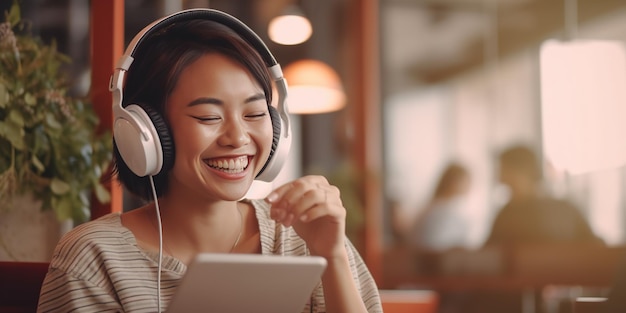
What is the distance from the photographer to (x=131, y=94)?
137cm

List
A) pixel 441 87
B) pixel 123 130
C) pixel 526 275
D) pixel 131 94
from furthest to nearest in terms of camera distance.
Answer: pixel 441 87 < pixel 526 275 < pixel 131 94 < pixel 123 130

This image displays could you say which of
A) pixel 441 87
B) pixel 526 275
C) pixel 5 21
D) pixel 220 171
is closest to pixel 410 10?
pixel 441 87

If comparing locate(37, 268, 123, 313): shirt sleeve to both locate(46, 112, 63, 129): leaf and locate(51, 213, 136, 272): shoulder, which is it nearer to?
locate(51, 213, 136, 272): shoulder

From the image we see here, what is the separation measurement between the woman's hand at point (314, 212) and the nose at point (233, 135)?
133mm

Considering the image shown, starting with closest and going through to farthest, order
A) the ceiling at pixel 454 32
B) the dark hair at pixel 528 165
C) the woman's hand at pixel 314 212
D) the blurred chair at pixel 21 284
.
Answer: the woman's hand at pixel 314 212 → the blurred chair at pixel 21 284 → the dark hair at pixel 528 165 → the ceiling at pixel 454 32

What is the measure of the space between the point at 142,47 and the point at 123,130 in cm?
18

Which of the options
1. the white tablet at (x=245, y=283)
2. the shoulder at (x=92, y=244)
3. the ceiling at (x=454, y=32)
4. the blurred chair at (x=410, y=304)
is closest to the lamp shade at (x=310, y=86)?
the ceiling at (x=454, y=32)

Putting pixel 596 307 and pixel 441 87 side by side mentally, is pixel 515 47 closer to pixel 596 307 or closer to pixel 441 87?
pixel 441 87

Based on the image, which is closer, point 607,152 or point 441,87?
point 607,152

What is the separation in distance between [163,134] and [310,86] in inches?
174

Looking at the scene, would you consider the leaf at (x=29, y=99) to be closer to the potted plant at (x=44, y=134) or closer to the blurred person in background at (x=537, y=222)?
the potted plant at (x=44, y=134)

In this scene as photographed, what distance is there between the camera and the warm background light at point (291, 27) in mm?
5922

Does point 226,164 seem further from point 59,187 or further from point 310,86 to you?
point 310,86

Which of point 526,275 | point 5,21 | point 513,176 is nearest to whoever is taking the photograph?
point 5,21
